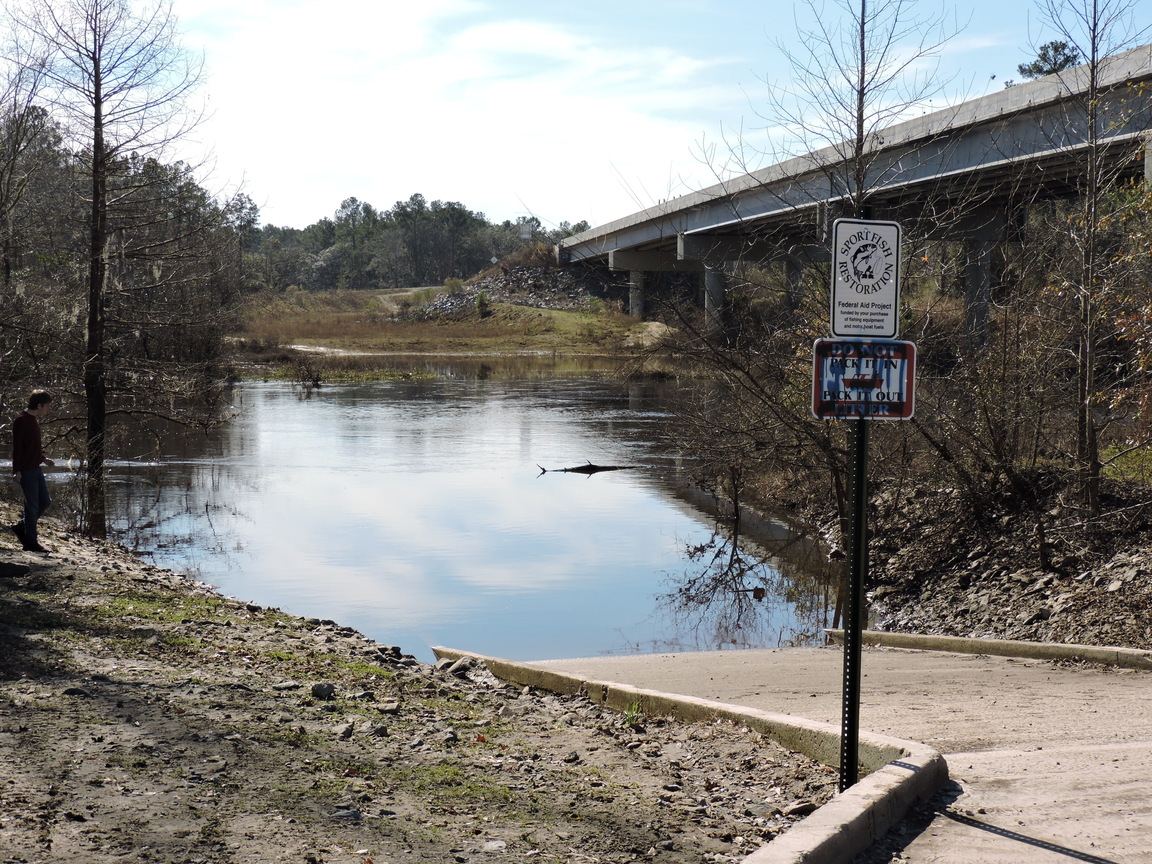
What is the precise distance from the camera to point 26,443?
40.4 ft

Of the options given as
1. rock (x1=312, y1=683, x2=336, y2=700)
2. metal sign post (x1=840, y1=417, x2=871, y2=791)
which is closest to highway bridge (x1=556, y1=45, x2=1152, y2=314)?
metal sign post (x1=840, y1=417, x2=871, y2=791)

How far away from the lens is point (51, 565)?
11.3m

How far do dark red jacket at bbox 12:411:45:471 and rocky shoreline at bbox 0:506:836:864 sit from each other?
12.7ft

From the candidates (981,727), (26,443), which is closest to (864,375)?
(981,727)

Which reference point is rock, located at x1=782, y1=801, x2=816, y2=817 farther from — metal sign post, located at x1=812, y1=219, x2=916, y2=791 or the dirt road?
metal sign post, located at x1=812, y1=219, x2=916, y2=791

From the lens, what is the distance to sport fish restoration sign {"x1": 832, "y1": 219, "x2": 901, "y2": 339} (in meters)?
4.90

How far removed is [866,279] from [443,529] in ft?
49.5

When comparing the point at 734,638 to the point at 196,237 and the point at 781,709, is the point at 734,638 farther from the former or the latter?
the point at 196,237

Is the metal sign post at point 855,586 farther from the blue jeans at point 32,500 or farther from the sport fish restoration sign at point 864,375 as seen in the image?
the blue jeans at point 32,500

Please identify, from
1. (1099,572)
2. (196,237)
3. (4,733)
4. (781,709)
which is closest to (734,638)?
(1099,572)

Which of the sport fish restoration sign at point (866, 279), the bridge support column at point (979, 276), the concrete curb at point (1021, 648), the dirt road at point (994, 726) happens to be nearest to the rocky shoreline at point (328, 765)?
the dirt road at point (994, 726)

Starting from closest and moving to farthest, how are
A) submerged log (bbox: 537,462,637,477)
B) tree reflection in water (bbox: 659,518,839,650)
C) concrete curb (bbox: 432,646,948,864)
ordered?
1. concrete curb (bbox: 432,646,948,864)
2. tree reflection in water (bbox: 659,518,839,650)
3. submerged log (bbox: 537,462,637,477)

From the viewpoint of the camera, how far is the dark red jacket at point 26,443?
12.3m

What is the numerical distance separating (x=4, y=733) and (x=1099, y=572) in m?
10.7
